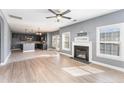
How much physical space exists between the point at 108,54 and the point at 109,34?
0.95 m

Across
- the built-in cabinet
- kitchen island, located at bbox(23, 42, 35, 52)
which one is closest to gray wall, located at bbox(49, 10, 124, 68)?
kitchen island, located at bbox(23, 42, 35, 52)

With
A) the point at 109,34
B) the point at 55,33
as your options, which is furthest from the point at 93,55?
the point at 55,33

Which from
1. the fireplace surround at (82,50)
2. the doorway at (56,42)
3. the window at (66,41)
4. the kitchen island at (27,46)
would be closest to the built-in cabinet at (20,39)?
the doorway at (56,42)

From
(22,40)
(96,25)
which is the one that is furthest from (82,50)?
(22,40)

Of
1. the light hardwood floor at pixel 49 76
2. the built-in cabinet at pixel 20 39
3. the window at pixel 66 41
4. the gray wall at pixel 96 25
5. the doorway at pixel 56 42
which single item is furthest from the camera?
the built-in cabinet at pixel 20 39

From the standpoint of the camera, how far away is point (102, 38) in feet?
18.5

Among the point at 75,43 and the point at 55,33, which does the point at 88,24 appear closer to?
the point at 75,43

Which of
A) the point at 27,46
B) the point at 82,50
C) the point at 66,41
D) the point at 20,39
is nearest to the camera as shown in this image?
the point at 82,50

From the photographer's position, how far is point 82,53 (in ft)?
23.2

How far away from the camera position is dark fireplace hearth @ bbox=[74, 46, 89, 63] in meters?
6.58

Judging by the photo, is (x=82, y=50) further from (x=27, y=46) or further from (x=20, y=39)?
(x=20, y=39)

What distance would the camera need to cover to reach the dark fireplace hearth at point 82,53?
658 centimetres

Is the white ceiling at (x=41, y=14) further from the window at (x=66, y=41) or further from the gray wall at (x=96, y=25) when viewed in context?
the window at (x=66, y=41)

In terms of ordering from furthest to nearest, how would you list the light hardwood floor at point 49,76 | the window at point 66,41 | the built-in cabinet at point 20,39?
the built-in cabinet at point 20,39 → the window at point 66,41 → the light hardwood floor at point 49,76
